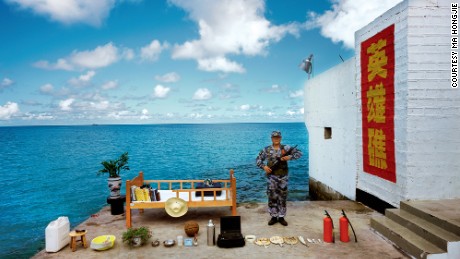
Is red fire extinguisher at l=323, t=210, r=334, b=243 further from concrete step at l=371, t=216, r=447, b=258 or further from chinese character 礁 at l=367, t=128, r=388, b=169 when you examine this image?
chinese character 礁 at l=367, t=128, r=388, b=169

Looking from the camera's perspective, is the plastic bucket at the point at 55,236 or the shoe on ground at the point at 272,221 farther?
the shoe on ground at the point at 272,221

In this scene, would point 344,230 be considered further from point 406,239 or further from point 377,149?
point 377,149

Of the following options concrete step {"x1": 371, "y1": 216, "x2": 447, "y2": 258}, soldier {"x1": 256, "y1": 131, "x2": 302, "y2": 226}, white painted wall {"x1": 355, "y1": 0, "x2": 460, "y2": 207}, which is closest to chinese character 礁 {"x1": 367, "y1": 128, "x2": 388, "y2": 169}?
white painted wall {"x1": 355, "y1": 0, "x2": 460, "y2": 207}

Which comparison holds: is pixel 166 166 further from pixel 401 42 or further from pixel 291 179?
pixel 401 42

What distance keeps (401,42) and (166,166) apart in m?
44.5

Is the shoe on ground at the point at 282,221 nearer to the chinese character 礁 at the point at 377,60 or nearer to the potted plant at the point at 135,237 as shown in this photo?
the potted plant at the point at 135,237

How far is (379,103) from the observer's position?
863 centimetres

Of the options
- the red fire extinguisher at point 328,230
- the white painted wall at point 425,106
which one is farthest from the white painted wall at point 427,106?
the red fire extinguisher at point 328,230

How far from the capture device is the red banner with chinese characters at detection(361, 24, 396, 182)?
8.09 m

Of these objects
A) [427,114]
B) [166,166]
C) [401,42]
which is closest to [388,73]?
[401,42]

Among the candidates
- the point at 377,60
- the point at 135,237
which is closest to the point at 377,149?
the point at 377,60

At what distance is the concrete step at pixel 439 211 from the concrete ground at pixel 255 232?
3.05 ft

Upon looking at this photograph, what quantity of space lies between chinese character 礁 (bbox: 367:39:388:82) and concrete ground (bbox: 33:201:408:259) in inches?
150

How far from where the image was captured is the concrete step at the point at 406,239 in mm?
5488
